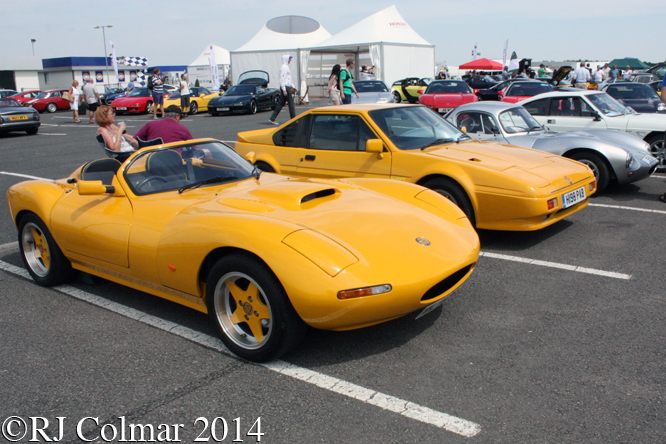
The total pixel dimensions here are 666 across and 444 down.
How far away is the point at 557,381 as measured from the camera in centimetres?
282

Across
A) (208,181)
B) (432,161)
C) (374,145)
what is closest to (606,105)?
(432,161)

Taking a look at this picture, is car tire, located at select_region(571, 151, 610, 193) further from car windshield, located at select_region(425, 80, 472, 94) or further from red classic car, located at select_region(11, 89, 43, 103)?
red classic car, located at select_region(11, 89, 43, 103)

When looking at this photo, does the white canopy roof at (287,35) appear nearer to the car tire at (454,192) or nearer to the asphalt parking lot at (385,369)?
the car tire at (454,192)

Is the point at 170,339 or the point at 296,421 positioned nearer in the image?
the point at 296,421

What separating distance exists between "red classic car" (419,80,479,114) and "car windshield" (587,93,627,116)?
6.98 metres

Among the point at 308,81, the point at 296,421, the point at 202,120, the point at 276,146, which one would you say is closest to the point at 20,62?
the point at 308,81

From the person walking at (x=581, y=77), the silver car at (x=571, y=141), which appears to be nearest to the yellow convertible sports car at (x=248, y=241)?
the silver car at (x=571, y=141)

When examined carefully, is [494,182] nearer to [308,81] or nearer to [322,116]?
[322,116]

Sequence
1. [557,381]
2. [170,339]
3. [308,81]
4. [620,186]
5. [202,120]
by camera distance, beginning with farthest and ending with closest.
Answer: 1. [308,81]
2. [202,120]
3. [620,186]
4. [170,339]
5. [557,381]

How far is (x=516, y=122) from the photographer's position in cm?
759

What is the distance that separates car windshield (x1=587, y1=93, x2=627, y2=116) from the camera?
8.82m

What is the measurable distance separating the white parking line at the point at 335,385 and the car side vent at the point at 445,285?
0.61 metres

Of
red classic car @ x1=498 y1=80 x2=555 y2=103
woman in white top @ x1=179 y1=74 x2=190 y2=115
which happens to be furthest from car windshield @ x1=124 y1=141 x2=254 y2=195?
woman in white top @ x1=179 y1=74 x2=190 y2=115

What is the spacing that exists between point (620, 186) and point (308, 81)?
23.6m
